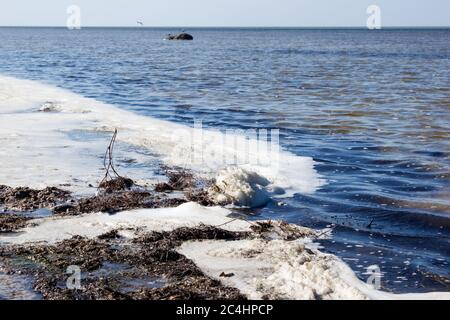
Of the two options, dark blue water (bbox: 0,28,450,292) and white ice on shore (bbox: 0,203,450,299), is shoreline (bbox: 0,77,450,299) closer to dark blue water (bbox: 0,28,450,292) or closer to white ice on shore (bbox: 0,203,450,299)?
white ice on shore (bbox: 0,203,450,299)

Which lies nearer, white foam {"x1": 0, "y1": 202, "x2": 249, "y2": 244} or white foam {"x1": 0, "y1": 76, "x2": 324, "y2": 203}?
white foam {"x1": 0, "y1": 202, "x2": 249, "y2": 244}

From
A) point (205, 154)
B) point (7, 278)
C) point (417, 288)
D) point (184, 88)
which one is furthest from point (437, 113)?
point (7, 278)

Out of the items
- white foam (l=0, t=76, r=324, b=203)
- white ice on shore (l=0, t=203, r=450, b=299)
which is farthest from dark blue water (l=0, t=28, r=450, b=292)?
white foam (l=0, t=76, r=324, b=203)

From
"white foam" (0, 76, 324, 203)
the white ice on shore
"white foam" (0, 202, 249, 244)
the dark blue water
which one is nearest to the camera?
the white ice on shore

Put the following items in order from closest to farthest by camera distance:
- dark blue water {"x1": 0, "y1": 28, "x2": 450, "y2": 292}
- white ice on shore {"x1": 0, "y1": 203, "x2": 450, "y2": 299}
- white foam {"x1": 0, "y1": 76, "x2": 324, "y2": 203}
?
white ice on shore {"x1": 0, "y1": 203, "x2": 450, "y2": 299} → dark blue water {"x1": 0, "y1": 28, "x2": 450, "y2": 292} → white foam {"x1": 0, "y1": 76, "x2": 324, "y2": 203}

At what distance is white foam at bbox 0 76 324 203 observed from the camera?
9133 mm

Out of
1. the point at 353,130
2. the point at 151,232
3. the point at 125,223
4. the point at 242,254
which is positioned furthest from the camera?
the point at 353,130

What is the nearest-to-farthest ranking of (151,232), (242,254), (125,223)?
(242,254) → (151,232) → (125,223)

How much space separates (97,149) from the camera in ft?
36.6

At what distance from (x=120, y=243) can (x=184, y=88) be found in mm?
18264

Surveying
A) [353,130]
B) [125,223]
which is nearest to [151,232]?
[125,223]

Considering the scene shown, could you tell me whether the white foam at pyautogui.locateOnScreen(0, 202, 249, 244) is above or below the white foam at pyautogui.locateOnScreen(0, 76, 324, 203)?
below

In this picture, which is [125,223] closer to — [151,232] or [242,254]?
[151,232]

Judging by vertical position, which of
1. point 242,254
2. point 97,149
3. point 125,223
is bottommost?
point 242,254
